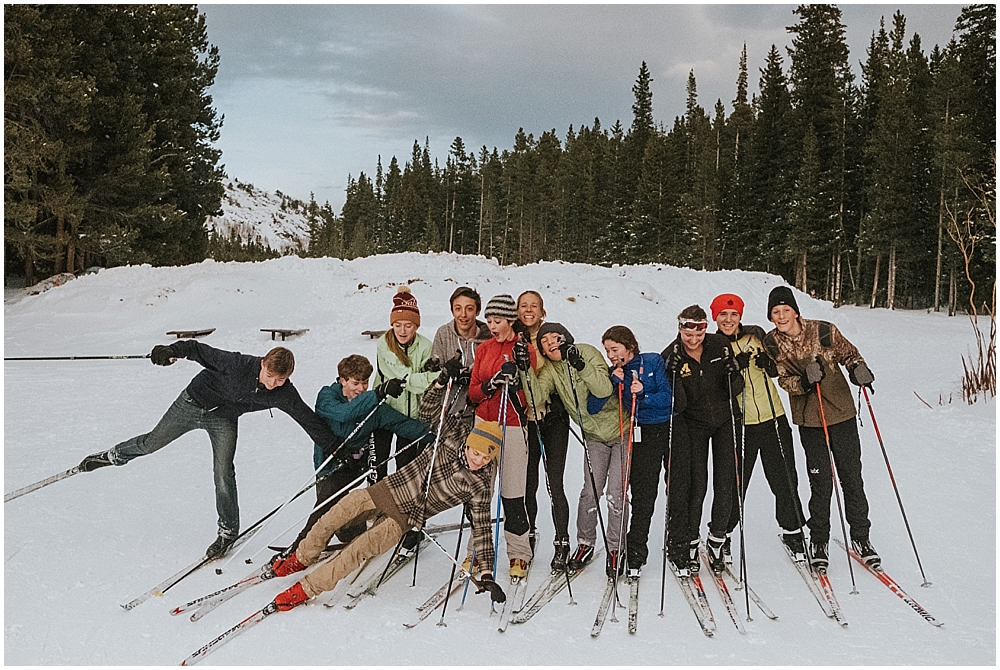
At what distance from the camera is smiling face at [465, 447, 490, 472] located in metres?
3.58

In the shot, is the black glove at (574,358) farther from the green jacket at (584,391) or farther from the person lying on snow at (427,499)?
the person lying on snow at (427,499)

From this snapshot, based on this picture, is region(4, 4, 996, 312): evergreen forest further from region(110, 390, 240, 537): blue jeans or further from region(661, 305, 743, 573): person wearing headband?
region(110, 390, 240, 537): blue jeans

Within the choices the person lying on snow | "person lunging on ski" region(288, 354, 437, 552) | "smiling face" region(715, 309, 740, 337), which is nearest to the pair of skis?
the person lying on snow

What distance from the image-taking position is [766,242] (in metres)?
30.5

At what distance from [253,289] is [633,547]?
1466 cm

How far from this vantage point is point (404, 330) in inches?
Result: 169

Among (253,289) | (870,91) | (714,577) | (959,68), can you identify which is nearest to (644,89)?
(870,91)

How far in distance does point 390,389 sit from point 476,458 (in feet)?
2.31

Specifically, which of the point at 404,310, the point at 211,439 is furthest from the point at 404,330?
the point at 211,439

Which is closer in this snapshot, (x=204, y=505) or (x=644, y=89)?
(x=204, y=505)

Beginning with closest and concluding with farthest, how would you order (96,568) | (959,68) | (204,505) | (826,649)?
(826,649) → (96,568) → (204,505) → (959,68)

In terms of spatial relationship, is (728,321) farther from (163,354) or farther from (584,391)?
(163,354)

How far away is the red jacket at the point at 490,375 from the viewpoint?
12.4 feet

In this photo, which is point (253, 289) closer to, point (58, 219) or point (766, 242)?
point (58, 219)
